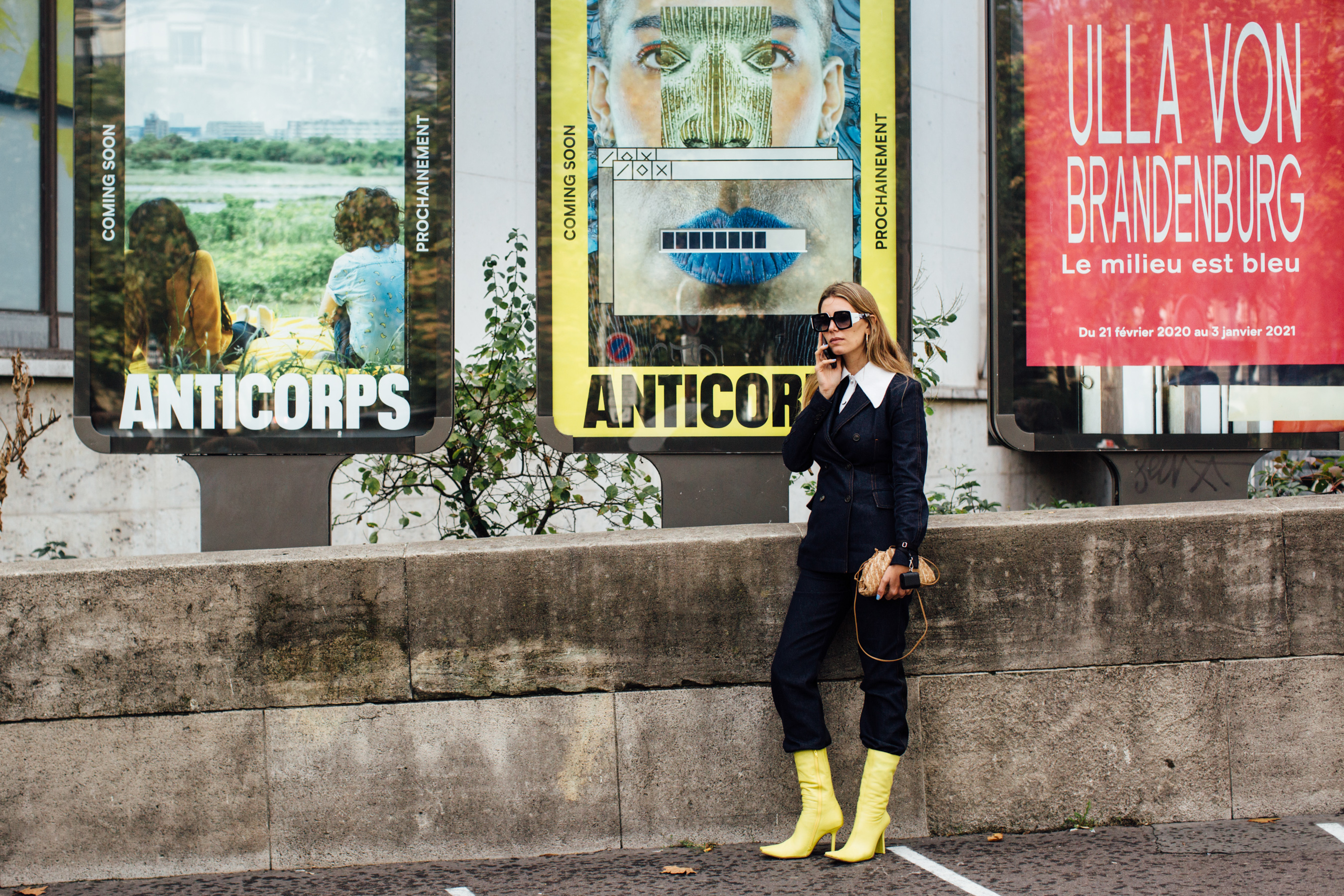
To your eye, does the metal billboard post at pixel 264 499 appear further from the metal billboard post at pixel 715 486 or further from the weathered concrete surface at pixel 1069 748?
the weathered concrete surface at pixel 1069 748

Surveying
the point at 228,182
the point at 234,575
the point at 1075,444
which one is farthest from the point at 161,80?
the point at 1075,444

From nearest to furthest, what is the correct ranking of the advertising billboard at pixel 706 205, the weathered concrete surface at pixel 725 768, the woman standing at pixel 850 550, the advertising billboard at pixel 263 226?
the woman standing at pixel 850 550 → the weathered concrete surface at pixel 725 768 → the advertising billboard at pixel 263 226 → the advertising billboard at pixel 706 205

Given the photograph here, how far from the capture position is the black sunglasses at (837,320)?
3637 mm

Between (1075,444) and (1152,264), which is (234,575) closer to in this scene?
(1075,444)

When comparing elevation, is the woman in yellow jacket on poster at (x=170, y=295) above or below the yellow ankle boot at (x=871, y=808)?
above

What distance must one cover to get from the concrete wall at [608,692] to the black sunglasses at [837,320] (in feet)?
2.55

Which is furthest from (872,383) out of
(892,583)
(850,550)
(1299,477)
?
(1299,477)

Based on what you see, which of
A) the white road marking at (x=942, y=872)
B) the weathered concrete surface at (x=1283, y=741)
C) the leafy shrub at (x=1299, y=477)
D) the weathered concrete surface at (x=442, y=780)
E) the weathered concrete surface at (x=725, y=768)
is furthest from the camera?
the leafy shrub at (x=1299, y=477)

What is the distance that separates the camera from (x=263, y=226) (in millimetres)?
4539

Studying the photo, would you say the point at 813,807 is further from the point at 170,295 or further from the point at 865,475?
the point at 170,295

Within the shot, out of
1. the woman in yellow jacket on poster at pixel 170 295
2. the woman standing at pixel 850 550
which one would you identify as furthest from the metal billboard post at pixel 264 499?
the woman standing at pixel 850 550

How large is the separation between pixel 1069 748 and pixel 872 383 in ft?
5.19

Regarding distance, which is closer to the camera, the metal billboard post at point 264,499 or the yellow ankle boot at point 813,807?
the yellow ankle boot at point 813,807

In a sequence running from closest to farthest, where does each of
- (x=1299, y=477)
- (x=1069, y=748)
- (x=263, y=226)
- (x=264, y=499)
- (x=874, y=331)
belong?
(x=874, y=331) → (x=1069, y=748) → (x=264, y=499) → (x=263, y=226) → (x=1299, y=477)
